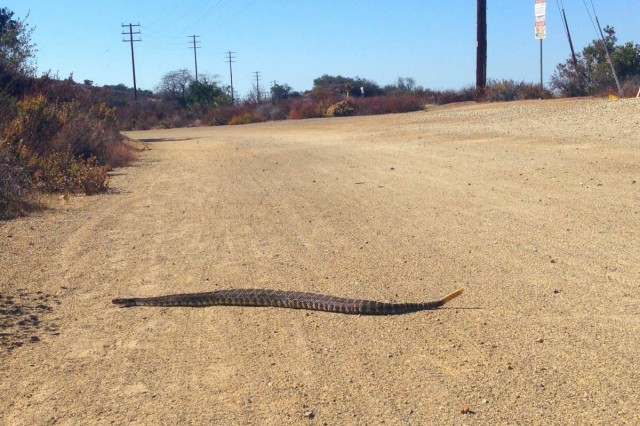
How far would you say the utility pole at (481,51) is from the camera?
40938 millimetres

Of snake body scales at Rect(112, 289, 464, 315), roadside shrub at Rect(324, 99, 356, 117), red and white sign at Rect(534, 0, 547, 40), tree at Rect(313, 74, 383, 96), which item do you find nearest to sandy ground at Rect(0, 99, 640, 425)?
snake body scales at Rect(112, 289, 464, 315)

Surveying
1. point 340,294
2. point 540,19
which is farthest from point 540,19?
point 340,294

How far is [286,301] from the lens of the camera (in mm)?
7367

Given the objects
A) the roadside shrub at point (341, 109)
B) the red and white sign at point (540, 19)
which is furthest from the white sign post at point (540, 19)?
the roadside shrub at point (341, 109)

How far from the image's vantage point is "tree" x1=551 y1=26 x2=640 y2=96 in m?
37.6

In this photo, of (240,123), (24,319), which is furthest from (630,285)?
(240,123)

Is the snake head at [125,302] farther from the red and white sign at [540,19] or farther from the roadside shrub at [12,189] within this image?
the red and white sign at [540,19]

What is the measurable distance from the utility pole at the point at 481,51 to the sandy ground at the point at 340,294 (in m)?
26.3

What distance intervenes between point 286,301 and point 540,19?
30606mm

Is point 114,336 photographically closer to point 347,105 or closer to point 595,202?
point 595,202

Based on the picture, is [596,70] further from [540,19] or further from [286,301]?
[286,301]

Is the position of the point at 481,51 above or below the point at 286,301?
above

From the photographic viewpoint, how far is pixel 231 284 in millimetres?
8312

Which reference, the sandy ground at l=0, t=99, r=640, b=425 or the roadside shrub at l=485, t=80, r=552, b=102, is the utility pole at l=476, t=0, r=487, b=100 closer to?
the roadside shrub at l=485, t=80, r=552, b=102
